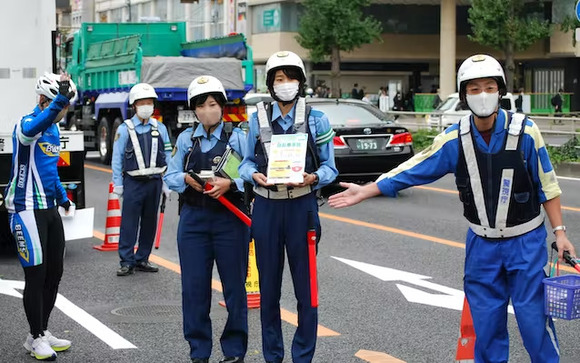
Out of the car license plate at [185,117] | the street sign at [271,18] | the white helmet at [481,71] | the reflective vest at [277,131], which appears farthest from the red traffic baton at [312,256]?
the street sign at [271,18]

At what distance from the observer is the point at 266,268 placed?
21.8 feet

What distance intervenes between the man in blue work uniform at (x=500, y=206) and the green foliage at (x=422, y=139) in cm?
2152

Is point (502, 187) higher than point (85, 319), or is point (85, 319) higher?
point (502, 187)

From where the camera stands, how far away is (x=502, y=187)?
5652mm

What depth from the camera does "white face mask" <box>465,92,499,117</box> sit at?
562cm

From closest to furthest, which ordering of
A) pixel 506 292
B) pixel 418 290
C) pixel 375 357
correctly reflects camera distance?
1. pixel 506 292
2. pixel 375 357
3. pixel 418 290

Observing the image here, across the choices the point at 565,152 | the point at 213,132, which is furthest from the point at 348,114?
the point at 213,132

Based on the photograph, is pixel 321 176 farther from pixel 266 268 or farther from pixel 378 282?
pixel 378 282

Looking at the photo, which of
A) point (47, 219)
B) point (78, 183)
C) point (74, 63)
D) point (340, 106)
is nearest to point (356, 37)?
point (74, 63)

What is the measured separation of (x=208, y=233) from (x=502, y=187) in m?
2.14

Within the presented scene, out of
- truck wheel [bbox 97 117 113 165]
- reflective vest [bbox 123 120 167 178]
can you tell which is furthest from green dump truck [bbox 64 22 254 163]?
reflective vest [bbox 123 120 167 178]

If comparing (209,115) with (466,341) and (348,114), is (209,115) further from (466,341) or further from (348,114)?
(348,114)

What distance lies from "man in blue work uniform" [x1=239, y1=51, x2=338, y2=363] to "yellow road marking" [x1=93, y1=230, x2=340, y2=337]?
1465mm

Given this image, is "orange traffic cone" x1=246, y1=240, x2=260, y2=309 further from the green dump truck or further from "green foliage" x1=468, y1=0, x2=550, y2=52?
"green foliage" x1=468, y1=0, x2=550, y2=52
